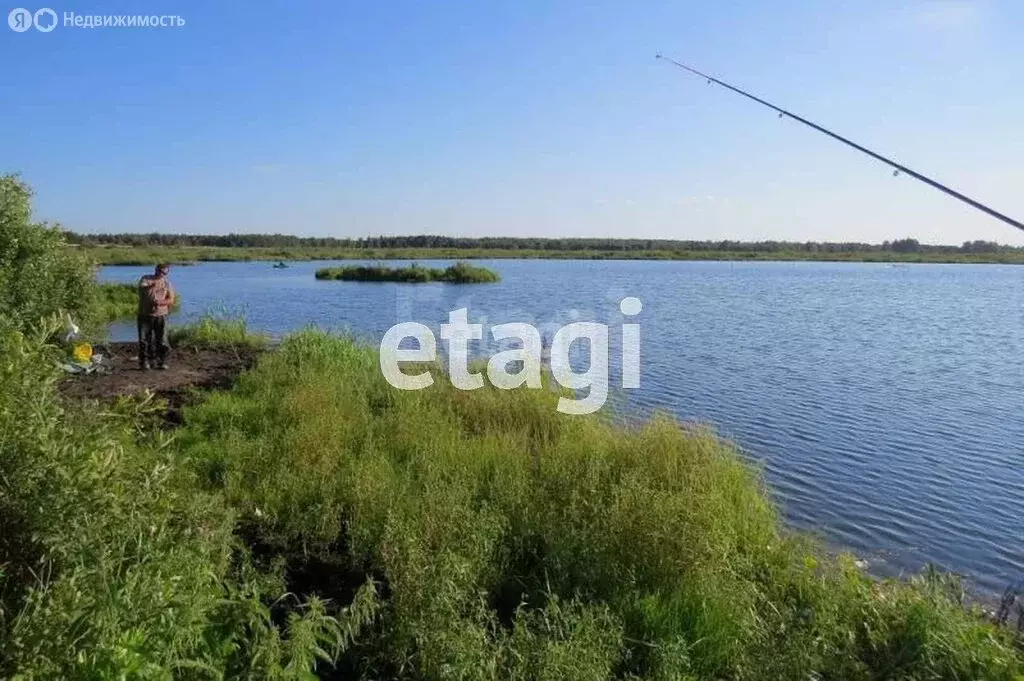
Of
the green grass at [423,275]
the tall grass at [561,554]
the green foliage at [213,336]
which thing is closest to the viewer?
the tall grass at [561,554]

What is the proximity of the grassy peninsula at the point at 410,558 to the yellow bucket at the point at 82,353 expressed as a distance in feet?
6.87

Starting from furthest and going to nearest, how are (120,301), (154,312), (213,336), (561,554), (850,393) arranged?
(120,301) < (213,336) < (850,393) < (154,312) < (561,554)

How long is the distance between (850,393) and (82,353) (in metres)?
14.2

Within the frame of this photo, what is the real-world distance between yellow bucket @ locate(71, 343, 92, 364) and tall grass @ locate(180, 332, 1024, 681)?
10.7ft

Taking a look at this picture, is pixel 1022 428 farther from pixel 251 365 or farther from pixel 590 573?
pixel 251 365

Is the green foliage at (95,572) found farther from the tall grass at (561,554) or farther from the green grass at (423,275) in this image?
the green grass at (423,275)

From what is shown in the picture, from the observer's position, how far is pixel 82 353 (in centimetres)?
1156

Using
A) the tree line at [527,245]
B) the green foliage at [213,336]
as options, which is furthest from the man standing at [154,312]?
the tree line at [527,245]

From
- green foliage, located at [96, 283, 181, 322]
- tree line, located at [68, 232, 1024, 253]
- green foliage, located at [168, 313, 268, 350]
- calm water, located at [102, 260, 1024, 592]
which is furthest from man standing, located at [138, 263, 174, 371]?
tree line, located at [68, 232, 1024, 253]

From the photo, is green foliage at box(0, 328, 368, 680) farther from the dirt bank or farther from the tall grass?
the dirt bank

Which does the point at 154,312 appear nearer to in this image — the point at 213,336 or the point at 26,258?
the point at 26,258

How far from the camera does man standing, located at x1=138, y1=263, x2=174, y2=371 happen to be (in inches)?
490

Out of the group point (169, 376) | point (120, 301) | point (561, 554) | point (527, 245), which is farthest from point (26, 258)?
point (527, 245)

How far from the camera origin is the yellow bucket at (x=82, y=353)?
1150 centimetres
